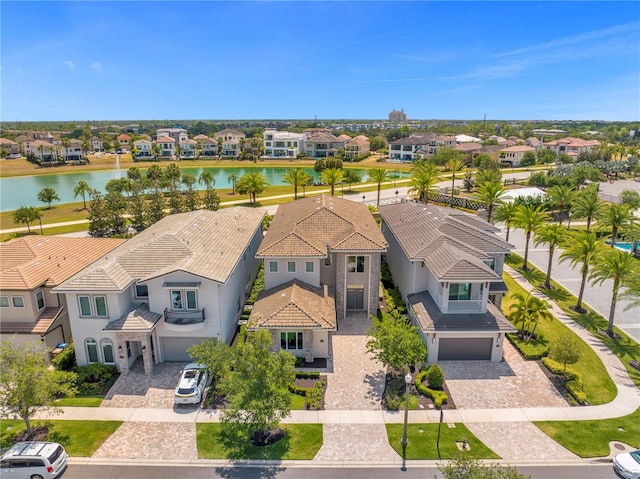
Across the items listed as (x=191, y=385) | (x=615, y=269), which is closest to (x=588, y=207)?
(x=615, y=269)

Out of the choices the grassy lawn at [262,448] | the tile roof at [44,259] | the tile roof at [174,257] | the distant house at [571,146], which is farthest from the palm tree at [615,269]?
the distant house at [571,146]

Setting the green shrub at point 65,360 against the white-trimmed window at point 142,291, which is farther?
the white-trimmed window at point 142,291

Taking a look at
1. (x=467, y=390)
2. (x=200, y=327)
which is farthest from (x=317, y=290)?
(x=467, y=390)

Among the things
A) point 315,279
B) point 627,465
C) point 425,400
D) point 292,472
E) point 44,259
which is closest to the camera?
point 627,465

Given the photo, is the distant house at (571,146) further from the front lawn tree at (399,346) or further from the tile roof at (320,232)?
the front lawn tree at (399,346)

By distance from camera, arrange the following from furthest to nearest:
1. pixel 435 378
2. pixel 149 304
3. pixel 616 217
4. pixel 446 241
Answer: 1. pixel 616 217
2. pixel 446 241
3. pixel 149 304
4. pixel 435 378

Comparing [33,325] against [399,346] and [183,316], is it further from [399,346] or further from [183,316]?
[399,346]

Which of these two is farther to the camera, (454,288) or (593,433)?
(454,288)
